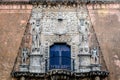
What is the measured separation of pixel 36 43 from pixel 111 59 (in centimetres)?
365

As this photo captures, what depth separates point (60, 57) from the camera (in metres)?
18.6

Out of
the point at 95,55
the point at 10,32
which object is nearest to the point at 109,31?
the point at 95,55

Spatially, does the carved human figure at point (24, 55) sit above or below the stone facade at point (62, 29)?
below

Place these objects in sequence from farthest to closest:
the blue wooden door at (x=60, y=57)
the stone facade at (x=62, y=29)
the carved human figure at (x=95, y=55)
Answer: the stone facade at (x=62, y=29), the carved human figure at (x=95, y=55), the blue wooden door at (x=60, y=57)

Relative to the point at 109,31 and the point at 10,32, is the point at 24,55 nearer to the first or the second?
the point at 10,32

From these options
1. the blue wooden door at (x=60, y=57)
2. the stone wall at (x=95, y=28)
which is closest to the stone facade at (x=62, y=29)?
the blue wooden door at (x=60, y=57)

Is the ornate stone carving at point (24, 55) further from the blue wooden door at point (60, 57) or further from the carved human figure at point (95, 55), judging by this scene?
the carved human figure at point (95, 55)

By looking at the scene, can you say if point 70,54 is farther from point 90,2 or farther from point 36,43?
point 90,2

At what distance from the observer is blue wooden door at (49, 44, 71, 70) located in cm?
1829

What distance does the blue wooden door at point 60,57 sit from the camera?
18.3 metres

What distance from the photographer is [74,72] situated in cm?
1789

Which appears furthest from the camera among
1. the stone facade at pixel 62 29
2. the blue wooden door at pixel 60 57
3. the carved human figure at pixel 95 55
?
the stone facade at pixel 62 29

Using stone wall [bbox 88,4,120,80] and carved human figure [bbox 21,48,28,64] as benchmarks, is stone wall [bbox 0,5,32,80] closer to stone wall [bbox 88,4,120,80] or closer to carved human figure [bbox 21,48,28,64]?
carved human figure [bbox 21,48,28,64]

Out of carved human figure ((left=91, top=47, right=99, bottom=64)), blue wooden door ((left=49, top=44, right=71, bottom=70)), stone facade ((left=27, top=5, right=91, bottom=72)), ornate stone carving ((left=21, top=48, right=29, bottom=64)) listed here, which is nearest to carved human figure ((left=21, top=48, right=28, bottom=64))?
ornate stone carving ((left=21, top=48, right=29, bottom=64))
